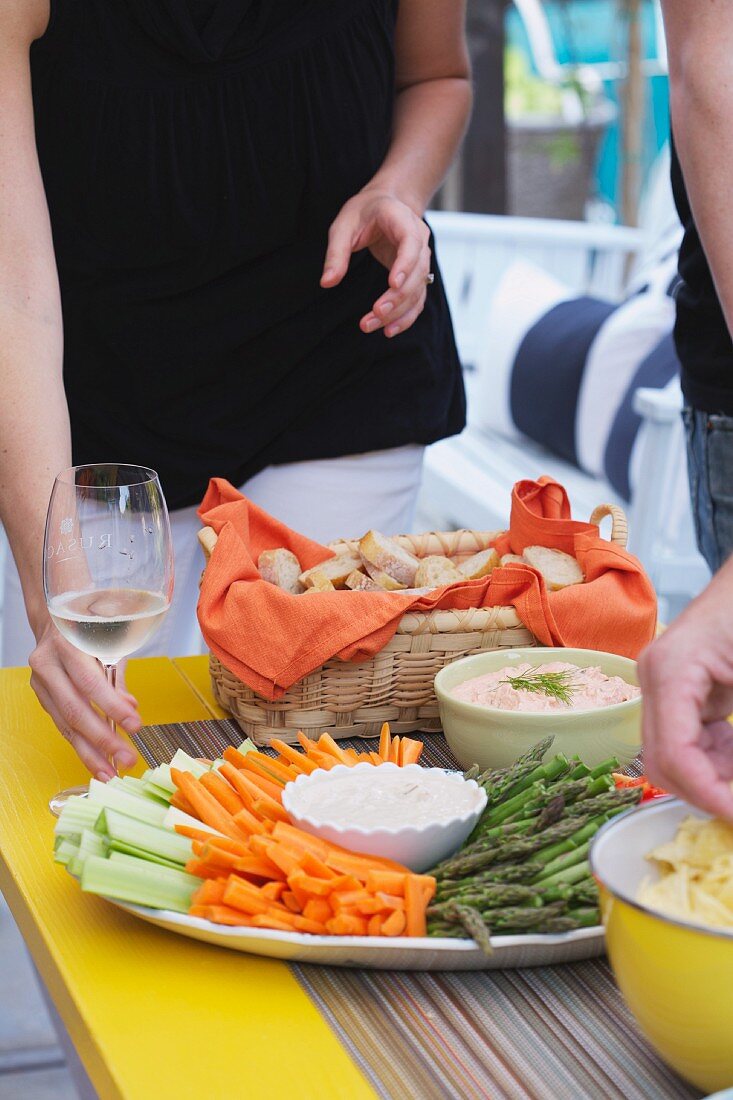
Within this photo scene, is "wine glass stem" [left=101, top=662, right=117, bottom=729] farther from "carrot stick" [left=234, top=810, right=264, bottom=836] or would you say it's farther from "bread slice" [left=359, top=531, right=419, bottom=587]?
"bread slice" [left=359, top=531, right=419, bottom=587]

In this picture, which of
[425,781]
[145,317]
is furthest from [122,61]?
[425,781]

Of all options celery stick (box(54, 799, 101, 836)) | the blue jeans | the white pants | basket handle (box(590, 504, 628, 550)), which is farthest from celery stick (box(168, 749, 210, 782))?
the blue jeans

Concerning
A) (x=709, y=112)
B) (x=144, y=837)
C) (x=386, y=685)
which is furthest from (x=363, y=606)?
(x=709, y=112)

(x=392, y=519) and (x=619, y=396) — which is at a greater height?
(x=392, y=519)

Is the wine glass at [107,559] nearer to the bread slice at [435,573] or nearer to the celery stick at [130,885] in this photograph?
the celery stick at [130,885]

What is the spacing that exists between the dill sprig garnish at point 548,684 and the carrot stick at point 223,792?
1.08ft

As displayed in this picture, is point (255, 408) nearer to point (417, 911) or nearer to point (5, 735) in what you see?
point (5, 735)

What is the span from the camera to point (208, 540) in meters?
1.56

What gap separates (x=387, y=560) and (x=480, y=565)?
0.39ft

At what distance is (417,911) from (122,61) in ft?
4.06

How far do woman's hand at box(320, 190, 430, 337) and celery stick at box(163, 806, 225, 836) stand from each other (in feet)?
2.52

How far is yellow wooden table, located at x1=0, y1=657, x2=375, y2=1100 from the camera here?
0.89 metres

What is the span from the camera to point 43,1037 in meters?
2.46

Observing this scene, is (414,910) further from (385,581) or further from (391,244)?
(391,244)
